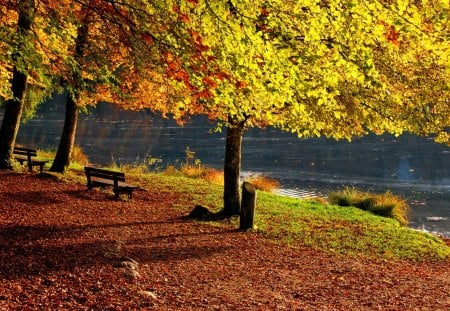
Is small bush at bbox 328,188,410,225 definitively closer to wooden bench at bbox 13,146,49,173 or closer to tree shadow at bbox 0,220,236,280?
tree shadow at bbox 0,220,236,280

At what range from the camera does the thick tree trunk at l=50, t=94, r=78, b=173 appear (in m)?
17.9

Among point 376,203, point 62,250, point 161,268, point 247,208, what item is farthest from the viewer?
point 376,203

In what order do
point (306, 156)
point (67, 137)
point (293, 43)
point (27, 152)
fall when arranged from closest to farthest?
point (293, 43) → point (67, 137) → point (27, 152) → point (306, 156)

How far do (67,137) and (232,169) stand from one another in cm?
657

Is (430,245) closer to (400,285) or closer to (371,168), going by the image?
(400,285)

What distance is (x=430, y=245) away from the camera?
15.2 metres

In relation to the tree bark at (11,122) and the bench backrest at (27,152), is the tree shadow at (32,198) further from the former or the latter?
the bench backrest at (27,152)

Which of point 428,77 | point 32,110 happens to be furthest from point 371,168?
point 428,77

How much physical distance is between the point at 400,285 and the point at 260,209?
7.41m

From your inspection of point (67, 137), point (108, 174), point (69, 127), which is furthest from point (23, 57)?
point (67, 137)

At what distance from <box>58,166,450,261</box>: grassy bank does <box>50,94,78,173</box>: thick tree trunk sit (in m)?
0.70

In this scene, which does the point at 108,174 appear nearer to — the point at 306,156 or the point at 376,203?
the point at 376,203

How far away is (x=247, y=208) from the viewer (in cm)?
1408

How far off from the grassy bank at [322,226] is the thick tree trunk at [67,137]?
695 millimetres
